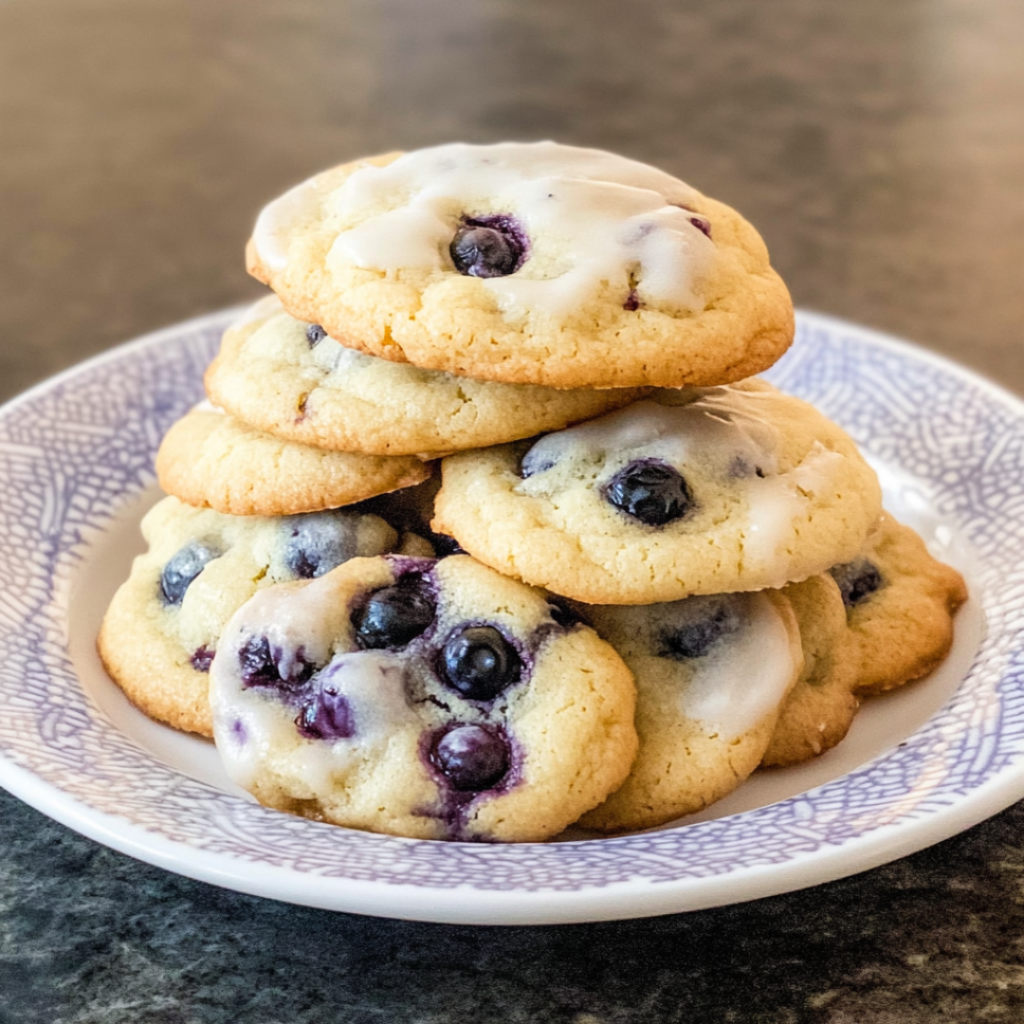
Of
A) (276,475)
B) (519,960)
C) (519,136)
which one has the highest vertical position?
(276,475)

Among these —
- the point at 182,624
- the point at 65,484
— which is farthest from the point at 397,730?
the point at 65,484

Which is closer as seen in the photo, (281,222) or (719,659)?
(719,659)

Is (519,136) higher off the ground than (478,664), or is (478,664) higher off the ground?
(478,664)

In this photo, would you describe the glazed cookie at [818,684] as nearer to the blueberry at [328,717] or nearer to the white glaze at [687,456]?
the white glaze at [687,456]

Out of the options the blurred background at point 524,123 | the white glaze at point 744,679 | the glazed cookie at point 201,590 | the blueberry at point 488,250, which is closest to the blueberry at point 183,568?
the glazed cookie at point 201,590

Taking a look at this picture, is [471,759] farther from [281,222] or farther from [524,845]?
[281,222]

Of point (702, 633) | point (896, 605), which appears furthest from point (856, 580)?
point (702, 633)

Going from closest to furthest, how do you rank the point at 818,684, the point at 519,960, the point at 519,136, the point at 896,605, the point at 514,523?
the point at 519,960 → the point at 514,523 → the point at 818,684 → the point at 896,605 → the point at 519,136
